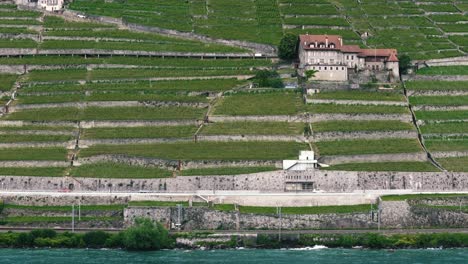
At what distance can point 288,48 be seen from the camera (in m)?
179

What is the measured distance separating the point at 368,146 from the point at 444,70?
27195 millimetres

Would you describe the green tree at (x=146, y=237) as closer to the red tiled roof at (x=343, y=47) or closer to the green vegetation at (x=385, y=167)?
the green vegetation at (x=385, y=167)

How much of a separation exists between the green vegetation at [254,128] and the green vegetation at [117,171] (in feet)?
29.8

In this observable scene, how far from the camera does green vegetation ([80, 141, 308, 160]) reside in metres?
154

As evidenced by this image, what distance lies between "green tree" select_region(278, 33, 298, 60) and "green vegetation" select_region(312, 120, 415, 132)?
1914 cm

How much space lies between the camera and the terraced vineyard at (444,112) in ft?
517

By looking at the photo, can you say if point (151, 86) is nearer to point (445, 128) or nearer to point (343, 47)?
point (343, 47)

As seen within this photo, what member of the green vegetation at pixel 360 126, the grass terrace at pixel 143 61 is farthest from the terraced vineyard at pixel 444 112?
the grass terrace at pixel 143 61

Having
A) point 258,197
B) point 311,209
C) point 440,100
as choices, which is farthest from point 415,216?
point 440,100

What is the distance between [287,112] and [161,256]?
33732 mm

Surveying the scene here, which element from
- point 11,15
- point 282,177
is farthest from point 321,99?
point 11,15

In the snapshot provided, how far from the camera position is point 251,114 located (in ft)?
534

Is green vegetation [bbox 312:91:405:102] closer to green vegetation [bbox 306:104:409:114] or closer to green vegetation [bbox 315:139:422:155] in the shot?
green vegetation [bbox 306:104:409:114]

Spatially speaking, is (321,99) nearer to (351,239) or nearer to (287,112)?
(287,112)
